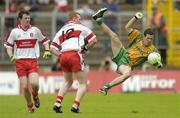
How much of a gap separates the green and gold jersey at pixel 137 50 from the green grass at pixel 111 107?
52.7 inches

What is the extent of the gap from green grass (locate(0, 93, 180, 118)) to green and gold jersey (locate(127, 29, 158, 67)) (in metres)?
1.34

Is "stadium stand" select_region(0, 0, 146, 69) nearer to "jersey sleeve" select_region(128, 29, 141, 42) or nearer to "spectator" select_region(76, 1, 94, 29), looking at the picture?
"spectator" select_region(76, 1, 94, 29)

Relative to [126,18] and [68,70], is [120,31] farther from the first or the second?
[68,70]

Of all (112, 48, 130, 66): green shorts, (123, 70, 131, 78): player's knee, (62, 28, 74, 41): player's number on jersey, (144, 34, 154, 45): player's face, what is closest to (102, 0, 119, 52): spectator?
(112, 48, 130, 66): green shorts

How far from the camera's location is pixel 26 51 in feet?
67.7

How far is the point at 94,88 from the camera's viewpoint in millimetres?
31484

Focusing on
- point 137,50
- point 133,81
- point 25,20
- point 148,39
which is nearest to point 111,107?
point 137,50

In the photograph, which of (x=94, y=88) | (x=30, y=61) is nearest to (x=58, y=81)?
(x=94, y=88)

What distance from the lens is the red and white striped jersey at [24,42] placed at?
20.6m

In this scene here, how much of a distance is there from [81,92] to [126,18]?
48.9 feet

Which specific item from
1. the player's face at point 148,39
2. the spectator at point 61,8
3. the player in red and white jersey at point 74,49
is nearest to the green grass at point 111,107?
the player in red and white jersey at point 74,49

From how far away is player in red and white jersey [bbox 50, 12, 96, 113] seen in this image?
19734 millimetres

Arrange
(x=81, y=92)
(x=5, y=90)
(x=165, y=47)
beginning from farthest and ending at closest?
(x=165, y=47), (x=5, y=90), (x=81, y=92)

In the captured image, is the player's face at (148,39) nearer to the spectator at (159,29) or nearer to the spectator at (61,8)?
the spectator at (159,29)
